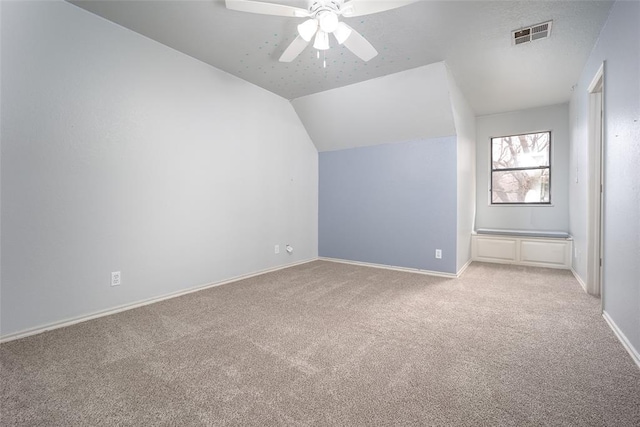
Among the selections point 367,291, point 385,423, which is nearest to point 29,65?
point 385,423

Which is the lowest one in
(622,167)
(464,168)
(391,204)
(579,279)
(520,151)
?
(579,279)

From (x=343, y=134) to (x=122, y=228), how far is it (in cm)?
312

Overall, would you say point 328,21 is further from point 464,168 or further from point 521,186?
point 521,186

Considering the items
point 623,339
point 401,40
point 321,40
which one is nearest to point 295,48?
point 321,40

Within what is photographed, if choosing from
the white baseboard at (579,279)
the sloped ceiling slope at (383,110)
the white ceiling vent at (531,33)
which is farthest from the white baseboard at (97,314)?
the white baseboard at (579,279)

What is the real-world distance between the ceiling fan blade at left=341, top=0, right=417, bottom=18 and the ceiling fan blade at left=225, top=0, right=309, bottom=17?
28cm

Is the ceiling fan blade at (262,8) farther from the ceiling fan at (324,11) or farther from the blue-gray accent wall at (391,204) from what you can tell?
the blue-gray accent wall at (391,204)

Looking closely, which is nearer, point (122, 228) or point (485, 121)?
point (122, 228)

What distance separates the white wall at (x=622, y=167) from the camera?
170cm

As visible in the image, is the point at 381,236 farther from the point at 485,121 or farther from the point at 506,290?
the point at 485,121

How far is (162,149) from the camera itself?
2.72m

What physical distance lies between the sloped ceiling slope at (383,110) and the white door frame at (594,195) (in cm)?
131

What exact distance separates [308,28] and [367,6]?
1.40ft

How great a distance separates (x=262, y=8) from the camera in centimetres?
185
